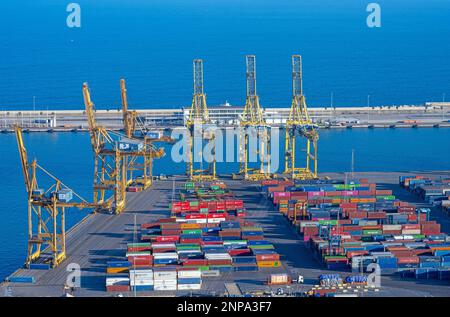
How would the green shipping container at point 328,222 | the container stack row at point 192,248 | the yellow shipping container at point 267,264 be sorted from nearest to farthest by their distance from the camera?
1. the container stack row at point 192,248
2. the yellow shipping container at point 267,264
3. the green shipping container at point 328,222

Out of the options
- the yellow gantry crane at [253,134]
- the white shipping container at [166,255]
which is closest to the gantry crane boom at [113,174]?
the yellow gantry crane at [253,134]

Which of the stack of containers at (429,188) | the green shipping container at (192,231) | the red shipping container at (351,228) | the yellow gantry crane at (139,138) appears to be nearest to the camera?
the green shipping container at (192,231)

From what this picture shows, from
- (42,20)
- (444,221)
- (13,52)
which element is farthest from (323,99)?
(42,20)

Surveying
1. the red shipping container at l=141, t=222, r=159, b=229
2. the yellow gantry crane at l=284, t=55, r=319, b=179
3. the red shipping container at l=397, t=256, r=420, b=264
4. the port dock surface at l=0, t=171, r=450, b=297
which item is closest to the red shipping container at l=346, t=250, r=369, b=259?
the port dock surface at l=0, t=171, r=450, b=297

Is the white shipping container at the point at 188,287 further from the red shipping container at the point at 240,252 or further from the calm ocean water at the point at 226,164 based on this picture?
the calm ocean water at the point at 226,164

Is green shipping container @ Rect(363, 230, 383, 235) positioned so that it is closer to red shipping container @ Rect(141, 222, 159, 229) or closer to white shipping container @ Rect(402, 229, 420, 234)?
white shipping container @ Rect(402, 229, 420, 234)

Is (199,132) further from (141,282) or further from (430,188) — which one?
(141,282)
